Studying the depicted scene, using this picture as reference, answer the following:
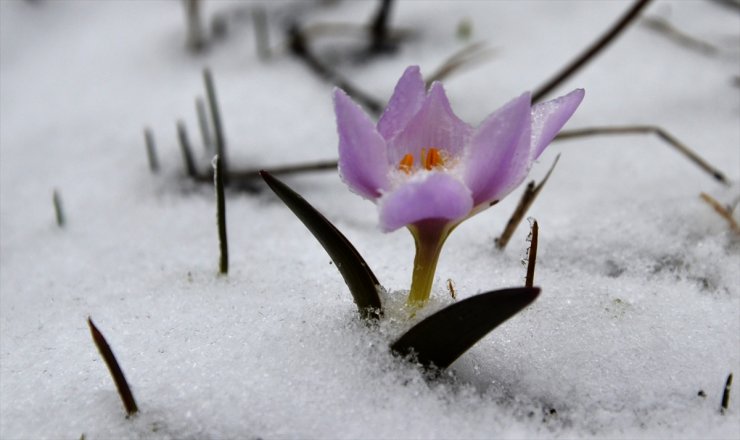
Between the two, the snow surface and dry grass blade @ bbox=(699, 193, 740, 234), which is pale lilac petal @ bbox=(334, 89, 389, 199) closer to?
the snow surface

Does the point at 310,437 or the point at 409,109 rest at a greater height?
the point at 409,109

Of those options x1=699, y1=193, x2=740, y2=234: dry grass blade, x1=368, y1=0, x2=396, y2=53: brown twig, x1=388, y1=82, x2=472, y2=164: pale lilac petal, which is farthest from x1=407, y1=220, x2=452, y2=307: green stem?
x1=368, y1=0, x2=396, y2=53: brown twig

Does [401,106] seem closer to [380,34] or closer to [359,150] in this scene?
[359,150]

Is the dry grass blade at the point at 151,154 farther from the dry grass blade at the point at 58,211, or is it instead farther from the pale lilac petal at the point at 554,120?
the pale lilac petal at the point at 554,120

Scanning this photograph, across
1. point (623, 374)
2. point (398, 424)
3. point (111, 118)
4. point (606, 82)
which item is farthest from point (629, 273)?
point (111, 118)

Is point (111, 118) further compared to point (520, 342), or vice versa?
point (111, 118)

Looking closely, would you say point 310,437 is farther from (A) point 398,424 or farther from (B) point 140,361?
(B) point 140,361

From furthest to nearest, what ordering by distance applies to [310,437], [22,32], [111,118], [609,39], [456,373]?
1. [22,32]
2. [111,118]
3. [609,39]
4. [456,373]
5. [310,437]

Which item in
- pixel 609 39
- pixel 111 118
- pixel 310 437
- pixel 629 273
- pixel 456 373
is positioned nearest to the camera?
pixel 310 437
